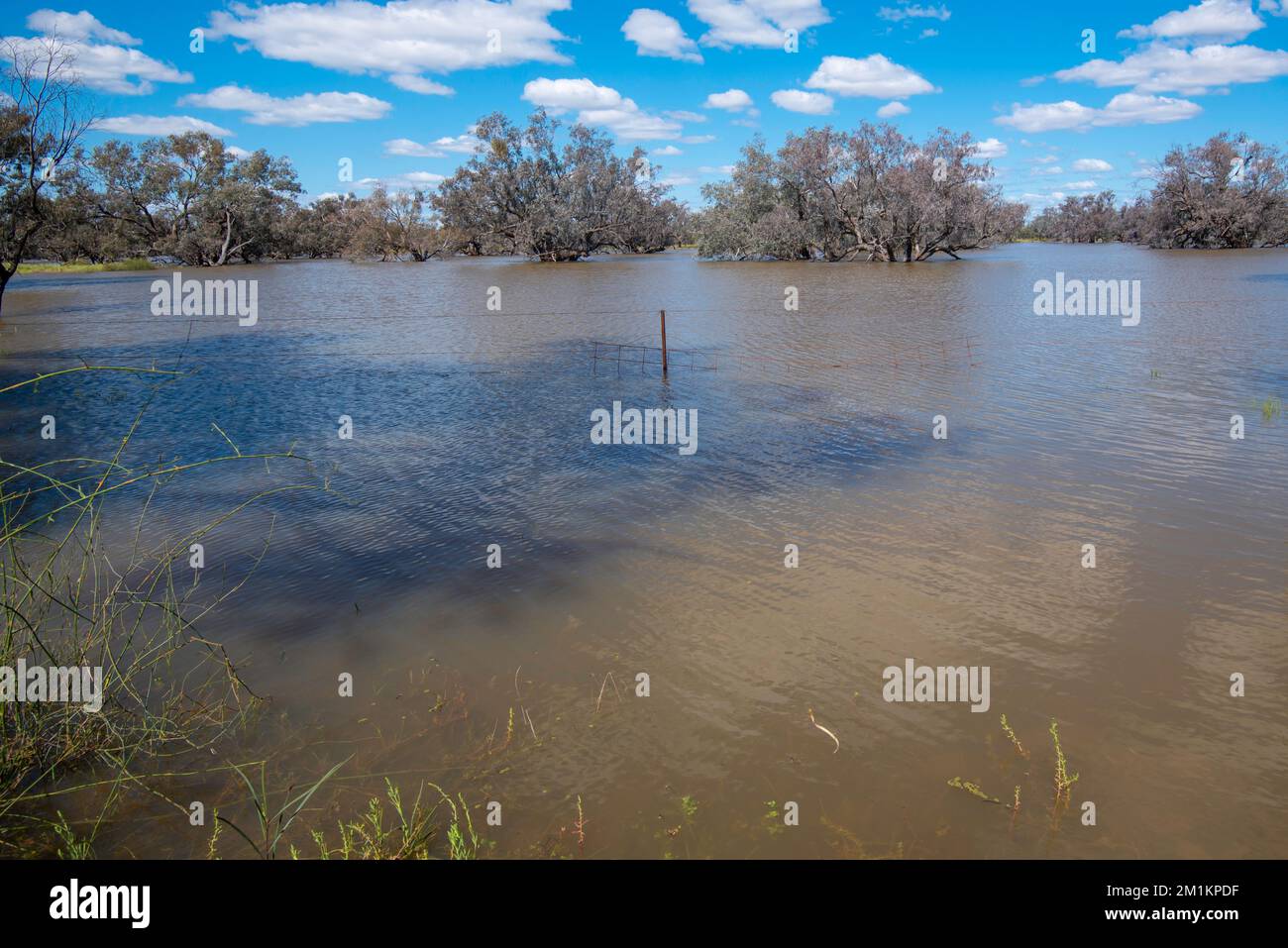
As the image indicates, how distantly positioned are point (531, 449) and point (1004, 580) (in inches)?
257

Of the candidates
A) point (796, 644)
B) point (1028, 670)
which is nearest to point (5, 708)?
point (796, 644)

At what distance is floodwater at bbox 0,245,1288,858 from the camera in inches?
158

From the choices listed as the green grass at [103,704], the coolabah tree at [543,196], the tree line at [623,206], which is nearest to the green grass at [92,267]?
the tree line at [623,206]

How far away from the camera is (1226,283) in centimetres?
3136

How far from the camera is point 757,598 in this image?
6.29 meters

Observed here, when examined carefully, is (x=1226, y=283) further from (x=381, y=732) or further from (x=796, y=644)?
(x=381, y=732)

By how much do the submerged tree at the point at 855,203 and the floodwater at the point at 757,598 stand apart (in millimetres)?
38599

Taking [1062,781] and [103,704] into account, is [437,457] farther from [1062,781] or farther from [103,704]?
[1062,781]

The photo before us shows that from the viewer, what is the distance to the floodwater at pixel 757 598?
4.01 metres

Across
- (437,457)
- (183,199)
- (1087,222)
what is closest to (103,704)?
(437,457)

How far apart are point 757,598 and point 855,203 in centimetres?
5196

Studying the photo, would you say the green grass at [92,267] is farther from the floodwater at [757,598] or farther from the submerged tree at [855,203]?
the floodwater at [757,598]

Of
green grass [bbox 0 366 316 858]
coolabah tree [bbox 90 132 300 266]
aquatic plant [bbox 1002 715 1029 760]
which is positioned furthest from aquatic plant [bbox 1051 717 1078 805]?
coolabah tree [bbox 90 132 300 266]
